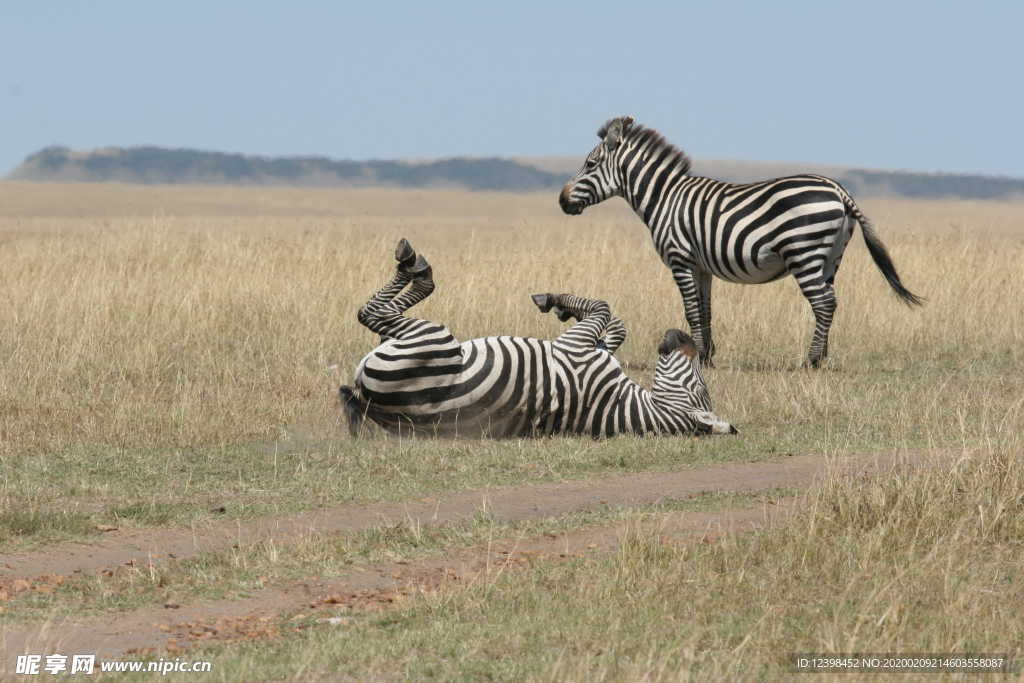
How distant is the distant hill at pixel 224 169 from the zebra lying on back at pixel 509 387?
6753 inches

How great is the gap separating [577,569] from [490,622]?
23.8 inches

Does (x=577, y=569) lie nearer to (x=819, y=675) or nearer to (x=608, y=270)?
(x=819, y=675)

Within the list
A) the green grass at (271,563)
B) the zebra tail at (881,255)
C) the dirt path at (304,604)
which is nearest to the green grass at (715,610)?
the dirt path at (304,604)

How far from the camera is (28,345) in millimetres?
10219

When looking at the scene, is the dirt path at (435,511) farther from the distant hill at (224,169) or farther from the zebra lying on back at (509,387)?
the distant hill at (224,169)

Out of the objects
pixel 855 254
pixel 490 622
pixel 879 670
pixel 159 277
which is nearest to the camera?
pixel 879 670

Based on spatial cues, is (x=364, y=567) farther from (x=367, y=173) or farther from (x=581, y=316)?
(x=367, y=173)

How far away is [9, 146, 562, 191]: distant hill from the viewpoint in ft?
595

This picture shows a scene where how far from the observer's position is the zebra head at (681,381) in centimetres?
808

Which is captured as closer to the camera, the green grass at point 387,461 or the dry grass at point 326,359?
the green grass at point 387,461

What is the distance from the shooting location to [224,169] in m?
190

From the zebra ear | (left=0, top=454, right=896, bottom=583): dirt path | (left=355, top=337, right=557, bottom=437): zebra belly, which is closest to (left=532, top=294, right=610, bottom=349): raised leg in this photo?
(left=355, top=337, right=557, bottom=437): zebra belly

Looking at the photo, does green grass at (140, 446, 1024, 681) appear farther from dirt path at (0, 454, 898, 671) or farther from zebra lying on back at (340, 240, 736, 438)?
zebra lying on back at (340, 240, 736, 438)

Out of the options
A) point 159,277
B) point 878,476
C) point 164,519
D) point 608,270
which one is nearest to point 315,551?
point 164,519
